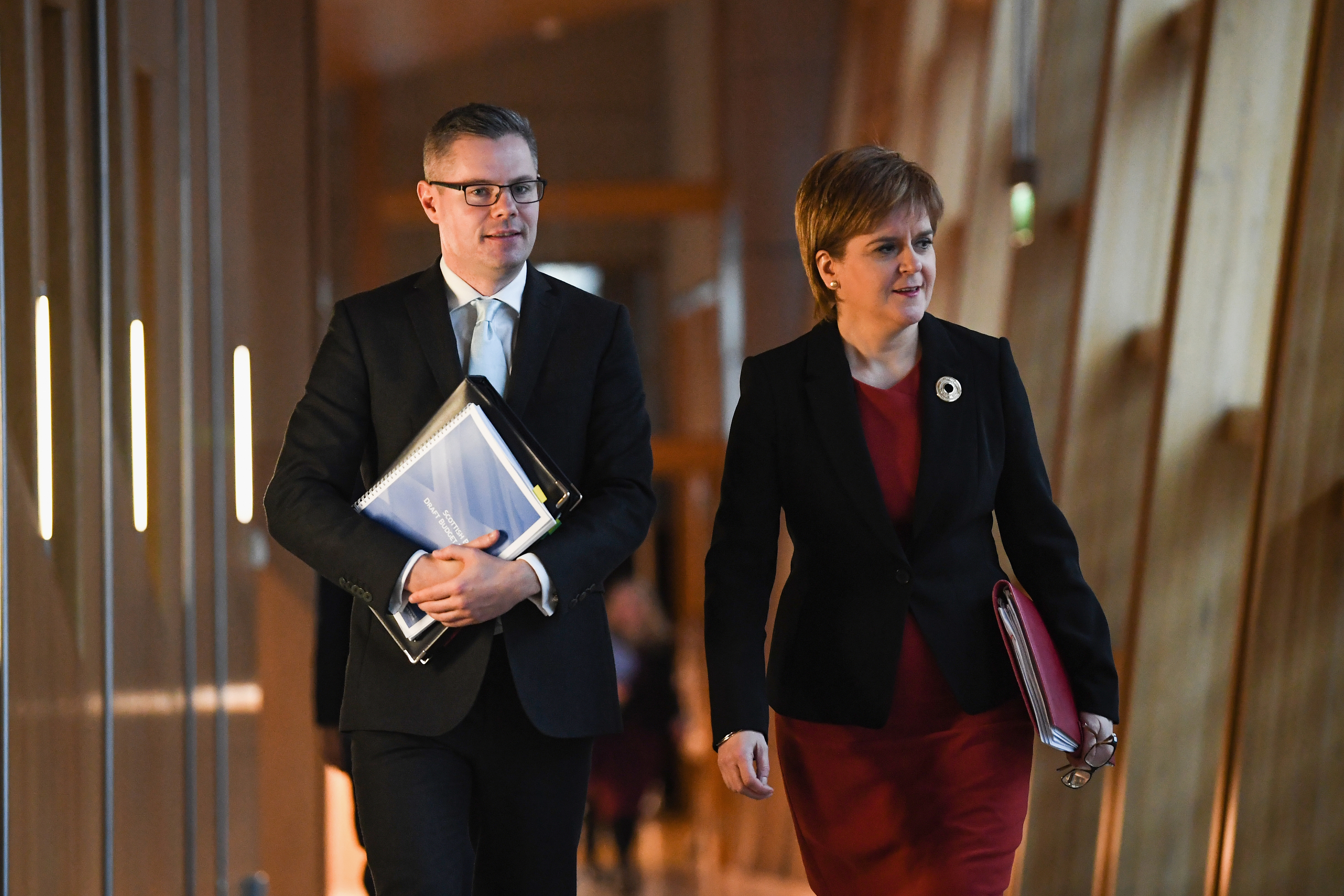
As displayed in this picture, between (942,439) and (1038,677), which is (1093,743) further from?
(942,439)

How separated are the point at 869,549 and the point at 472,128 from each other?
977 millimetres

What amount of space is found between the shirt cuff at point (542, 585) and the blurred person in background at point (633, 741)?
20.8 ft

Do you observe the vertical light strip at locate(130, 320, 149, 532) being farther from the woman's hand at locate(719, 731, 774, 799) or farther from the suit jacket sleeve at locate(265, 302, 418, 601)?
the woman's hand at locate(719, 731, 774, 799)

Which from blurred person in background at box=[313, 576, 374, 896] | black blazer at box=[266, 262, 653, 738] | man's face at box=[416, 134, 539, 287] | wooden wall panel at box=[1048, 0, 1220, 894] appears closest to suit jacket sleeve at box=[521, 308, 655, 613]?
black blazer at box=[266, 262, 653, 738]

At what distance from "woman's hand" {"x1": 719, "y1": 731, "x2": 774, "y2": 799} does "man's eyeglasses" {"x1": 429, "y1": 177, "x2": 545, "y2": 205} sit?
97cm

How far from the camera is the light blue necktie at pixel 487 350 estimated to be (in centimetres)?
256

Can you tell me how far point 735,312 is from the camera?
10539 mm

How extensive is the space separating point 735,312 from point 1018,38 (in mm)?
4589

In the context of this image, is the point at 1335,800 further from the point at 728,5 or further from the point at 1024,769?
the point at 728,5

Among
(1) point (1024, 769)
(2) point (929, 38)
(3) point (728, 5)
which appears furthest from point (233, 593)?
(3) point (728, 5)

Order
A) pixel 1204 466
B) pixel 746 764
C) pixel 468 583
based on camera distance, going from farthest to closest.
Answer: pixel 1204 466 → pixel 746 764 → pixel 468 583

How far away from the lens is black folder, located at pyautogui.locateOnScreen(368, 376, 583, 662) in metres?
2.35

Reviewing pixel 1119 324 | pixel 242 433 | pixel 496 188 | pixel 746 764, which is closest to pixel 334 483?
pixel 496 188

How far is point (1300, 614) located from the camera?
349 centimetres
